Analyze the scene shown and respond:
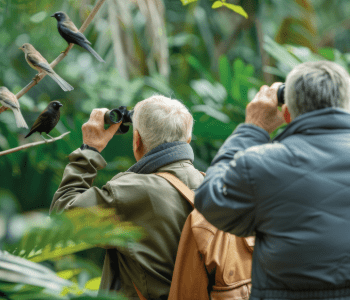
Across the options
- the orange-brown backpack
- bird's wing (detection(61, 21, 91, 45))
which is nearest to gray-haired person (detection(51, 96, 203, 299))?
the orange-brown backpack

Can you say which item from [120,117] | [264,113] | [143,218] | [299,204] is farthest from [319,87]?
[120,117]

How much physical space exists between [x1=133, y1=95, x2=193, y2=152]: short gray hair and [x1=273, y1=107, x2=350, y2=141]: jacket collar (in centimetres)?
61

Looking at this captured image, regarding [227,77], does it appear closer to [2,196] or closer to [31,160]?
[31,160]

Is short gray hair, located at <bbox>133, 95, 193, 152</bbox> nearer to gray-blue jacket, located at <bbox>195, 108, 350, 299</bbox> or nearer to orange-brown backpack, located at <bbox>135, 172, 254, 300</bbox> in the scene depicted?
orange-brown backpack, located at <bbox>135, 172, 254, 300</bbox>

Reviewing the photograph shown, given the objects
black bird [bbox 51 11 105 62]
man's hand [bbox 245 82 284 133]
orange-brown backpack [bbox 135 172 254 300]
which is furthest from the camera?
black bird [bbox 51 11 105 62]

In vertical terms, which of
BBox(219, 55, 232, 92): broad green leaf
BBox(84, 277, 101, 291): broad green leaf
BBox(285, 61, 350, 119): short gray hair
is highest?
BBox(285, 61, 350, 119): short gray hair

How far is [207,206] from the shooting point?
113 cm

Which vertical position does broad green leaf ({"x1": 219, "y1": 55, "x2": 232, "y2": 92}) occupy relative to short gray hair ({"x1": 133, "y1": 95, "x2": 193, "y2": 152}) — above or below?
below

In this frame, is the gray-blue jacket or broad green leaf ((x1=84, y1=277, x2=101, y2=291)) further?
broad green leaf ((x1=84, y1=277, x2=101, y2=291))

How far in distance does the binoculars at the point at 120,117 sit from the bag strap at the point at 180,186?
37cm

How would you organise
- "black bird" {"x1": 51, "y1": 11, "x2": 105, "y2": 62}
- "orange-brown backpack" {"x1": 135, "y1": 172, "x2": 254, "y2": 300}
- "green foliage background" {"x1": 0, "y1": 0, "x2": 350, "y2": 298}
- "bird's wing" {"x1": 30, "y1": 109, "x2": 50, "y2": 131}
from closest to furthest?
"orange-brown backpack" {"x1": 135, "y1": 172, "x2": 254, "y2": 300}
"black bird" {"x1": 51, "y1": 11, "x2": 105, "y2": 62}
"bird's wing" {"x1": 30, "y1": 109, "x2": 50, "y2": 131}
"green foliage background" {"x1": 0, "y1": 0, "x2": 350, "y2": 298}

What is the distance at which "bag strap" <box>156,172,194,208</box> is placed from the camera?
5.04 ft

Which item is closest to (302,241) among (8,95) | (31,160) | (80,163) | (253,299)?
(253,299)

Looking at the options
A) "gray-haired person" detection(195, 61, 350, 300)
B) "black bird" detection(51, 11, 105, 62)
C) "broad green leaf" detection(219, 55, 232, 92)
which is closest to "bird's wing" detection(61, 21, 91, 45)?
"black bird" detection(51, 11, 105, 62)
